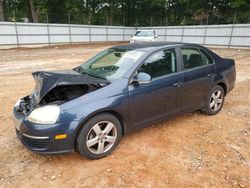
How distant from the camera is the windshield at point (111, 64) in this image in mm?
3236

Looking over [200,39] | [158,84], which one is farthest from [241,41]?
[158,84]

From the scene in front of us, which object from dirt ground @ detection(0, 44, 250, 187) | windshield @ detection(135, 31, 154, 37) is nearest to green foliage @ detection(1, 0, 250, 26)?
windshield @ detection(135, 31, 154, 37)

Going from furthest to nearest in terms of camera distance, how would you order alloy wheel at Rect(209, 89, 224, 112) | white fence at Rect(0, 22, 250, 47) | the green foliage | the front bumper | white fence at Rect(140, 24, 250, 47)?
the green foliage → white fence at Rect(140, 24, 250, 47) → white fence at Rect(0, 22, 250, 47) → alloy wheel at Rect(209, 89, 224, 112) → the front bumper

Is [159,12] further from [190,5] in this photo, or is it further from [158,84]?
[158,84]

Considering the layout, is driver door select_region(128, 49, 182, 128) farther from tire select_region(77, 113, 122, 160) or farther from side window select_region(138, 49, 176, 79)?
tire select_region(77, 113, 122, 160)

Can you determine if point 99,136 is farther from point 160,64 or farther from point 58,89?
point 160,64

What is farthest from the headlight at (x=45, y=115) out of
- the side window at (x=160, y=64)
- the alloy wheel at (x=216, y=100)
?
the alloy wheel at (x=216, y=100)

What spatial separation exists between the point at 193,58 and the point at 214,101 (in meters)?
1.08

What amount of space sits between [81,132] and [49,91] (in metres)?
0.68

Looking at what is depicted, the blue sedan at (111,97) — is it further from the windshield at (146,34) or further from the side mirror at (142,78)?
the windshield at (146,34)

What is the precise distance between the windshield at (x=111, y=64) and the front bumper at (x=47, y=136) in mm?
958

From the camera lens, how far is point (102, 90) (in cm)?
287

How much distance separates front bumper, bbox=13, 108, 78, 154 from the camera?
256 centimetres

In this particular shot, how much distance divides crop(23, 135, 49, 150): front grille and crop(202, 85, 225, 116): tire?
3041 mm
